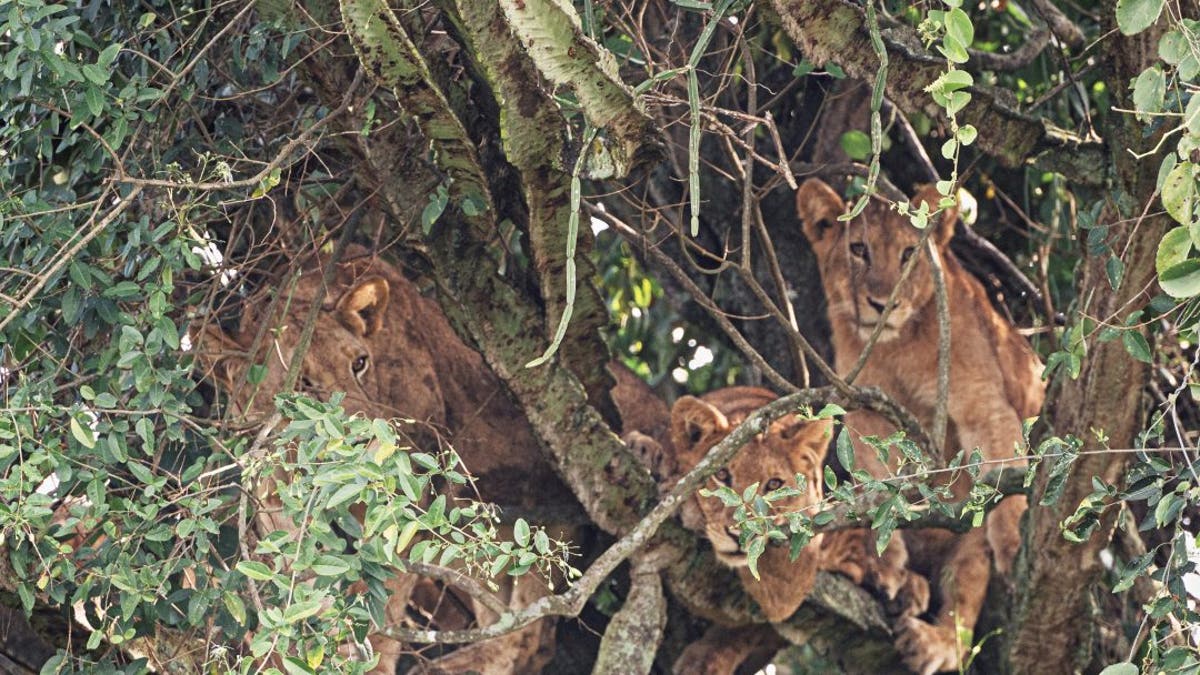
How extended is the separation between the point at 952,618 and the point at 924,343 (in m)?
1.24

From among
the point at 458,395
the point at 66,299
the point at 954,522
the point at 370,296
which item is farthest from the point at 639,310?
the point at 66,299

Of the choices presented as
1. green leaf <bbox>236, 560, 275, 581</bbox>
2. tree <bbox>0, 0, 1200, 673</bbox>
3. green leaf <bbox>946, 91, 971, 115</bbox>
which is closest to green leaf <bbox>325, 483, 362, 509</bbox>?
tree <bbox>0, 0, 1200, 673</bbox>

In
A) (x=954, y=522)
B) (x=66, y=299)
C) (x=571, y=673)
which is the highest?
(x=66, y=299)

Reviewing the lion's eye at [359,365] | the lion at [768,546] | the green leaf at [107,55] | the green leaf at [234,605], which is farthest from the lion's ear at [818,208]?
the green leaf at [234,605]

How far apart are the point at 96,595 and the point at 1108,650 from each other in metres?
3.54

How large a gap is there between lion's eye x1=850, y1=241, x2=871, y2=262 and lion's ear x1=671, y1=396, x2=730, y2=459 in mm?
1311

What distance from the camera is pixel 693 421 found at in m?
5.66

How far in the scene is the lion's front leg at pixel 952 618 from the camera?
19.3ft

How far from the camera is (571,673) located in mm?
6031

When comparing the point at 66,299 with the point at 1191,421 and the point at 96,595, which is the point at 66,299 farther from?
the point at 1191,421

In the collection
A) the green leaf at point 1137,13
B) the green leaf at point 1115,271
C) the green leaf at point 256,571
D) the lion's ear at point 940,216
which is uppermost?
the green leaf at point 1137,13

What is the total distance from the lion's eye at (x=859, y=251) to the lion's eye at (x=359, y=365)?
2.06m

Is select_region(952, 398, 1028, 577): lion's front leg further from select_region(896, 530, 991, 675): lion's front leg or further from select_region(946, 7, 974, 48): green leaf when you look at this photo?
select_region(946, 7, 974, 48): green leaf

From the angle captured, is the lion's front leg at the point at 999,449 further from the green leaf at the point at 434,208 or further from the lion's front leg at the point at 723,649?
the green leaf at the point at 434,208
